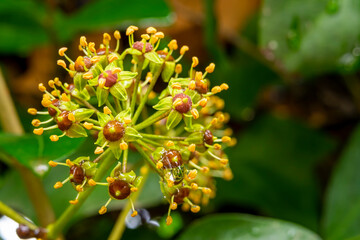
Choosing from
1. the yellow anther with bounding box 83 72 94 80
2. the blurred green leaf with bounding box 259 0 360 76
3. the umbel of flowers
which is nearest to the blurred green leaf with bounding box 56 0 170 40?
the blurred green leaf with bounding box 259 0 360 76

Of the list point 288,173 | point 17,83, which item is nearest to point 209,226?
point 288,173

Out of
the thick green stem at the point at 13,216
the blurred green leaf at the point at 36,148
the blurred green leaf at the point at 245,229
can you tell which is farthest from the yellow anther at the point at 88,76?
the blurred green leaf at the point at 245,229

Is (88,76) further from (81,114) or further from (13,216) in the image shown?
(13,216)

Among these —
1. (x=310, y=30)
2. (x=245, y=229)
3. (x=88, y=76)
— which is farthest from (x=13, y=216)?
(x=310, y=30)

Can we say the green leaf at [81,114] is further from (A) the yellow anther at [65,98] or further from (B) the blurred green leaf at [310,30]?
(B) the blurred green leaf at [310,30]

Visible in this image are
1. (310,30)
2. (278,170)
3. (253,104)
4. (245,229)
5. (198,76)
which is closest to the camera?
(198,76)

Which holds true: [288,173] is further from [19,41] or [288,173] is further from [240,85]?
[19,41]
